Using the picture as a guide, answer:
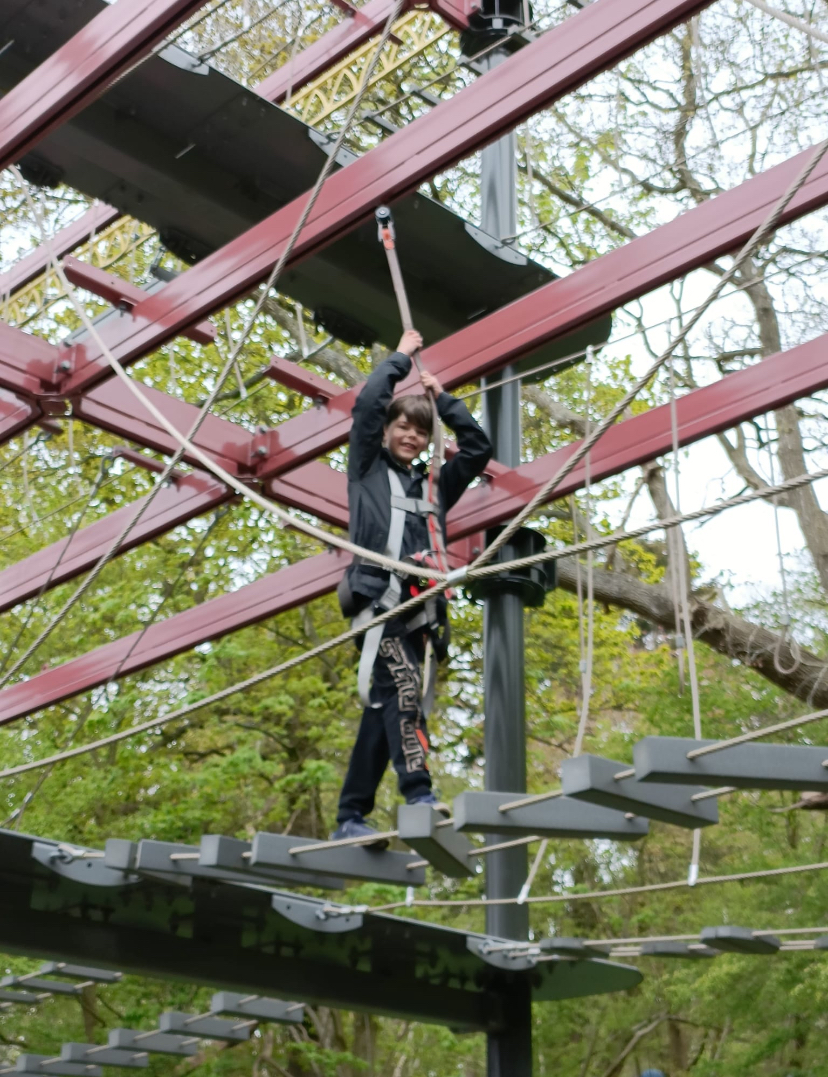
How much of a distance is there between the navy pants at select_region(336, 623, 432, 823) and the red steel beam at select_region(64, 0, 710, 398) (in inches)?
62.0

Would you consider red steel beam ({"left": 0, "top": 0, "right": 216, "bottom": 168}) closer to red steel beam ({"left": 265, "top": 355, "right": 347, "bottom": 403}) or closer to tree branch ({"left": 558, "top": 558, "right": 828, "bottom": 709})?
red steel beam ({"left": 265, "top": 355, "right": 347, "bottom": 403})

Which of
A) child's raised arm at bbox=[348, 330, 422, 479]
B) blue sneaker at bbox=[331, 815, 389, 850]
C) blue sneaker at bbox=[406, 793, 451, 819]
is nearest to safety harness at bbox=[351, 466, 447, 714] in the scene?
child's raised arm at bbox=[348, 330, 422, 479]

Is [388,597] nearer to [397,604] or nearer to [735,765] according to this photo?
[397,604]

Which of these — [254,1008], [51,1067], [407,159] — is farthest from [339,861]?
[51,1067]

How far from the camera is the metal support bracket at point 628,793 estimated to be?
374cm

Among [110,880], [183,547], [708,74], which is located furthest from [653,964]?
[110,880]

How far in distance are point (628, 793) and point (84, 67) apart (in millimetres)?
2976

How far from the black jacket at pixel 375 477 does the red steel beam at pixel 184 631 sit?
2.12m

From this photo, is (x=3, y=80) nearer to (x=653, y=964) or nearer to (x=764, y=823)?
(x=764, y=823)

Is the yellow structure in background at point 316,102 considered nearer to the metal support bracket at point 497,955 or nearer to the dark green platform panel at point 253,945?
the dark green platform panel at point 253,945

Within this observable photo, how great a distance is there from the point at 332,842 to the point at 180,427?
2399mm

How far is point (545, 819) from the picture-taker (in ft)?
13.7

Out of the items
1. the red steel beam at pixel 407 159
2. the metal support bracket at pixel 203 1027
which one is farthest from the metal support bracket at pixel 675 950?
the red steel beam at pixel 407 159

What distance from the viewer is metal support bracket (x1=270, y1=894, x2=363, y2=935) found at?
586cm
